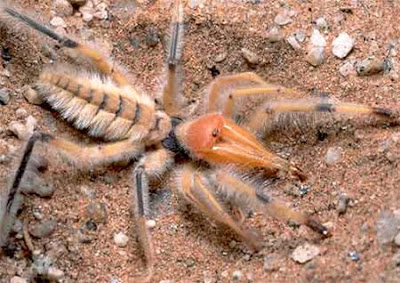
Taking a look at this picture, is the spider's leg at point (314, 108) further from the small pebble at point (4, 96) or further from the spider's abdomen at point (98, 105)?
the small pebble at point (4, 96)

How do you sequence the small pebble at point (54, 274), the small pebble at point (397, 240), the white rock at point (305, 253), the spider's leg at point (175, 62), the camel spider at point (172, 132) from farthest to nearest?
1. the spider's leg at point (175, 62)
2. the camel spider at point (172, 132)
3. the small pebble at point (54, 274)
4. the white rock at point (305, 253)
5. the small pebble at point (397, 240)

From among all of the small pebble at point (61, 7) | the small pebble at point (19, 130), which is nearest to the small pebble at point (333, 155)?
the small pebble at point (19, 130)

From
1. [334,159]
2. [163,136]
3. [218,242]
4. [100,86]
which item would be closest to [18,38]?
[100,86]

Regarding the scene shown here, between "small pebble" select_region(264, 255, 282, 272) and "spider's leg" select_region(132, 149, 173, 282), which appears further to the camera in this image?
"spider's leg" select_region(132, 149, 173, 282)

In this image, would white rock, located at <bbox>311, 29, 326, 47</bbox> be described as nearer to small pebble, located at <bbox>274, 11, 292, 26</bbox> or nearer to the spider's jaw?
small pebble, located at <bbox>274, 11, 292, 26</bbox>

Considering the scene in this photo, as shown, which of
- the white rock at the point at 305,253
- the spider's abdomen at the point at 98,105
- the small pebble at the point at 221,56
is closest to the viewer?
the white rock at the point at 305,253

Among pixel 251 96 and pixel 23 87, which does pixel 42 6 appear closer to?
→ pixel 23 87

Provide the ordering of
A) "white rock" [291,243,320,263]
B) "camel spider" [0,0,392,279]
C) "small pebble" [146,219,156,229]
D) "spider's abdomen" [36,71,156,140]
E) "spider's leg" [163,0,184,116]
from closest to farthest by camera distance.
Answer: "white rock" [291,243,320,263], "camel spider" [0,0,392,279], "small pebble" [146,219,156,229], "spider's abdomen" [36,71,156,140], "spider's leg" [163,0,184,116]

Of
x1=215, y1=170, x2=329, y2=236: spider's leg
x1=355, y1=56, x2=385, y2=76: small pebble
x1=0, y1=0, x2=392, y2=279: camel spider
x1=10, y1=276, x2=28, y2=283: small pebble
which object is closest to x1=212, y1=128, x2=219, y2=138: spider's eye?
x1=0, y1=0, x2=392, y2=279: camel spider
